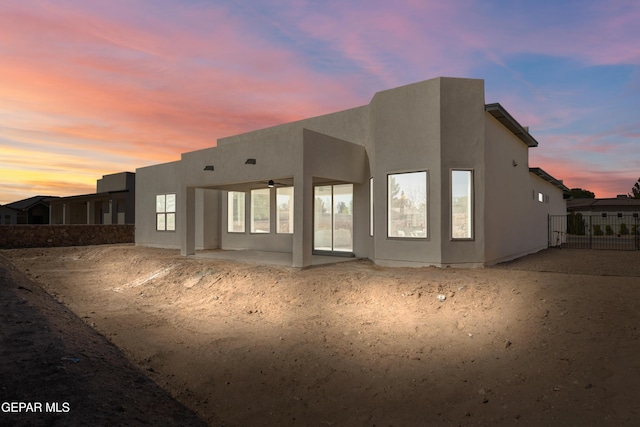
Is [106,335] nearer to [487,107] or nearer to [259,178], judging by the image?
[259,178]

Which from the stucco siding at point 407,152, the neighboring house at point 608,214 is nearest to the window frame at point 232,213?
the stucco siding at point 407,152

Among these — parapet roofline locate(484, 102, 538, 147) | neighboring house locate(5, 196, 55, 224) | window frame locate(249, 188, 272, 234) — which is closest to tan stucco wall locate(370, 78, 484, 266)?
parapet roofline locate(484, 102, 538, 147)

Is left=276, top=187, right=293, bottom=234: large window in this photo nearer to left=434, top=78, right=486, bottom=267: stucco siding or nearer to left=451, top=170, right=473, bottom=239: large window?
left=434, top=78, right=486, bottom=267: stucco siding

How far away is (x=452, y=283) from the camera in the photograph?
9469 millimetres

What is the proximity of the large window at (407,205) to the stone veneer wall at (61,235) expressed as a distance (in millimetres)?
22680

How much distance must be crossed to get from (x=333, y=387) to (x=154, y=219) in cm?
1936

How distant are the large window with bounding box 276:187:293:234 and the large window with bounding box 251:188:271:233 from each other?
59 cm

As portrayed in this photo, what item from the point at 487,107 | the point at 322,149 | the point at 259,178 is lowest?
the point at 259,178

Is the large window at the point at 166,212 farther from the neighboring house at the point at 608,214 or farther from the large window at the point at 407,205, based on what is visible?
the neighboring house at the point at 608,214

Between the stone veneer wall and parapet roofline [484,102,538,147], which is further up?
parapet roofline [484,102,538,147]

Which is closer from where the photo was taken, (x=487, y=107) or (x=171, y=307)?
(x=171, y=307)

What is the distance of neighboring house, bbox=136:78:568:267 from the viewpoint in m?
11.8

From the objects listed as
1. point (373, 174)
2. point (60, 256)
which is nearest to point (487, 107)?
point (373, 174)

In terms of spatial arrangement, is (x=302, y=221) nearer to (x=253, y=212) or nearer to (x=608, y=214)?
(x=253, y=212)
